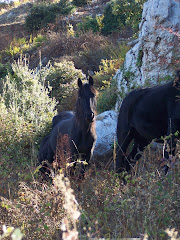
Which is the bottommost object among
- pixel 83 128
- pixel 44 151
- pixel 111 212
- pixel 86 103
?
pixel 44 151

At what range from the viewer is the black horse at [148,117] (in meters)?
4.80

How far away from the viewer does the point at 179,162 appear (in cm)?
390

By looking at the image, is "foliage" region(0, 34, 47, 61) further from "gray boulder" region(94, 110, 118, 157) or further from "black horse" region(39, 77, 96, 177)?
"black horse" region(39, 77, 96, 177)

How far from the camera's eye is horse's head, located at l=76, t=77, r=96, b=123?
504cm

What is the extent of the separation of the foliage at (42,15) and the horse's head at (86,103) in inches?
691

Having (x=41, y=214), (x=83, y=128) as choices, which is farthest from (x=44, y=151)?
(x=41, y=214)

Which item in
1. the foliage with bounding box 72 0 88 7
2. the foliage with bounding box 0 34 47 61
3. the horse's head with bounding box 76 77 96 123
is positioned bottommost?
the foliage with bounding box 0 34 47 61

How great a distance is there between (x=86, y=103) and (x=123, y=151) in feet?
3.88

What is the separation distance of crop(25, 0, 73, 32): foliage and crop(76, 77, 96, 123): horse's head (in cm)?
1756

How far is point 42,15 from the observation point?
22312 mm

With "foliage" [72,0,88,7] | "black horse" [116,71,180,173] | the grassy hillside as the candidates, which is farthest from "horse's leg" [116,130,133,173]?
A: "foliage" [72,0,88,7]

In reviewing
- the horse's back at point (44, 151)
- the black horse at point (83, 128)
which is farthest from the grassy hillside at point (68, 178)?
the black horse at point (83, 128)

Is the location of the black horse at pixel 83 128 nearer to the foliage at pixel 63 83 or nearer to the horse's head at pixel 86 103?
the horse's head at pixel 86 103

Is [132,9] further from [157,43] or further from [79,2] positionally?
[79,2]
